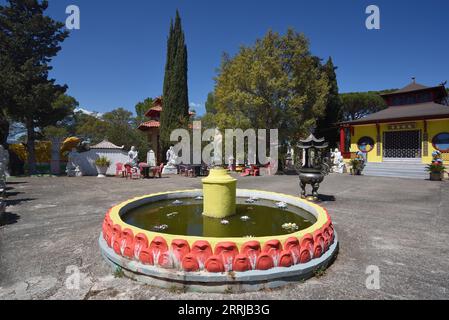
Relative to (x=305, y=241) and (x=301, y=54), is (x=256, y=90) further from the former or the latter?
(x=305, y=241)

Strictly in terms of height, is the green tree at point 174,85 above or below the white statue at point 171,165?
above

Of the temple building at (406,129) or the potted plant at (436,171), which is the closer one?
the potted plant at (436,171)

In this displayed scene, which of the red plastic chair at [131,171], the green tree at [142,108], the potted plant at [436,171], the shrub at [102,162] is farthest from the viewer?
the green tree at [142,108]

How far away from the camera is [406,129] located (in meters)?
21.9

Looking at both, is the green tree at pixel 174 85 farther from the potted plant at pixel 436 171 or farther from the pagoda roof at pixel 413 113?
the potted plant at pixel 436 171

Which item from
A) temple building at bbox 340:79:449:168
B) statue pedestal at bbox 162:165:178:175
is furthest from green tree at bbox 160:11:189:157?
temple building at bbox 340:79:449:168

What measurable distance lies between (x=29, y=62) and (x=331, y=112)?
91.4 feet

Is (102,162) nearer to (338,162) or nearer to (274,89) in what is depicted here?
(274,89)

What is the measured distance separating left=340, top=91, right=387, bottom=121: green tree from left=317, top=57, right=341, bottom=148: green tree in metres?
12.7

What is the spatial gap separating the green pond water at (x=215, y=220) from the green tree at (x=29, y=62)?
17230 millimetres

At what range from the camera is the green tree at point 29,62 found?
17.8m

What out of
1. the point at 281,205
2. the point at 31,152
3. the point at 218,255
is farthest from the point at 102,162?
the point at 218,255

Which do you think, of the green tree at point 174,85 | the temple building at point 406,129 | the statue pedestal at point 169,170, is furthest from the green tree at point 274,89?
the temple building at point 406,129

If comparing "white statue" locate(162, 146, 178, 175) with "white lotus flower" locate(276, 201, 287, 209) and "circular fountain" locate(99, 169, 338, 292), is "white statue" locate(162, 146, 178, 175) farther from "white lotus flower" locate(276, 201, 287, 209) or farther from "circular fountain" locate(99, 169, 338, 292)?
"circular fountain" locate(99, 169, 338, 292)
